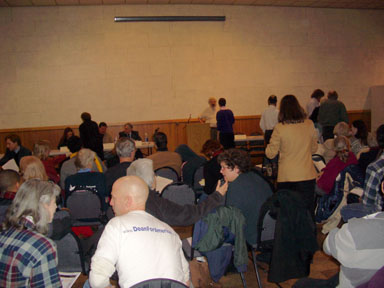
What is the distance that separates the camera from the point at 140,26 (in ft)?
31.4

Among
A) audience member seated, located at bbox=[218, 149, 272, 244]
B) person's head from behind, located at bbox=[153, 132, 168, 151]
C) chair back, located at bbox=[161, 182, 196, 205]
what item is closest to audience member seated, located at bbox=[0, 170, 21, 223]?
chair back, located at bbox=[161, 182, 196, 205]

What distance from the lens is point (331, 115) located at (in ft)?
23.8

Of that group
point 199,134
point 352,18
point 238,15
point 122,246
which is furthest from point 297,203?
point 352,18

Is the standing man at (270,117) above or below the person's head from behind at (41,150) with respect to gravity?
above

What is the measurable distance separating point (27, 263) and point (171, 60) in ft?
28.4

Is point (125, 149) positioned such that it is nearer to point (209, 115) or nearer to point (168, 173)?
point (168, 173)

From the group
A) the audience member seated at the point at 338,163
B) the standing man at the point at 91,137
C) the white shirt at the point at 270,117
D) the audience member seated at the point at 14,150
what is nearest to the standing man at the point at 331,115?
the white shirt at the point at 270,117

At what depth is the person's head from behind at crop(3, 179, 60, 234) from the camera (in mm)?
1812

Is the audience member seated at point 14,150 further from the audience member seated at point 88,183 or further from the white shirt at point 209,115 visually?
the white shirt at point 209,115

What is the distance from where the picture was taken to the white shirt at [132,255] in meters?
1.70

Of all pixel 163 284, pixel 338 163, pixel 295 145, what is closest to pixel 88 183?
pixel 295 145

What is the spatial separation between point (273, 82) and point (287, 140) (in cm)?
730

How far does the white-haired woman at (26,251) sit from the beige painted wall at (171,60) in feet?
26.6

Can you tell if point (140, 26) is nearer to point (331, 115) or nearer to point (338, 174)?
point (331, 115)
